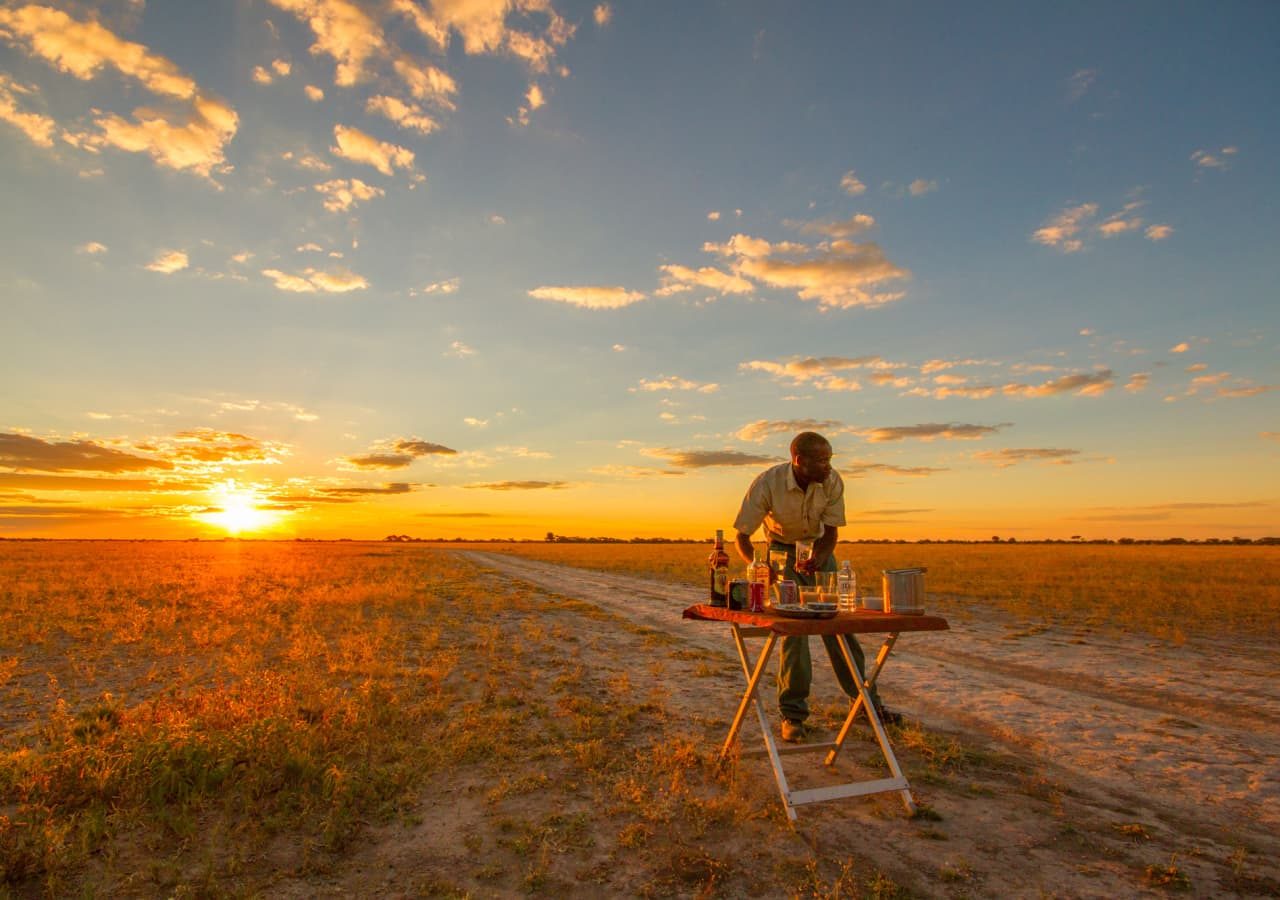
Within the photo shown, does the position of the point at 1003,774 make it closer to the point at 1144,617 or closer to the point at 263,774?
the point at 263,774

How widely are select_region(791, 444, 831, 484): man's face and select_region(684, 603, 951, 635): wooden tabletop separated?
3.85 ft

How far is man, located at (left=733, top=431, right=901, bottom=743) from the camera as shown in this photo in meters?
5.70

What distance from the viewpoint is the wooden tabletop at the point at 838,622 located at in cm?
421

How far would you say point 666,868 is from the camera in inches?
155

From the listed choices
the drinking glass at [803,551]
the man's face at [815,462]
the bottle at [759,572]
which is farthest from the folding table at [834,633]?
the man's face at [815,462]

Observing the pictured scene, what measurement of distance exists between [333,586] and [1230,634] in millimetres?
24173

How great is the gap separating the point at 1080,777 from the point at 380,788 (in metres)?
5.55

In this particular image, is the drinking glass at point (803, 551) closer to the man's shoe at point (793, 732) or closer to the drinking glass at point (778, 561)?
the drinking glass at point (778, 561)

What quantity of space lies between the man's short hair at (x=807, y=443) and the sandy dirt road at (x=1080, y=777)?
2.58 meters

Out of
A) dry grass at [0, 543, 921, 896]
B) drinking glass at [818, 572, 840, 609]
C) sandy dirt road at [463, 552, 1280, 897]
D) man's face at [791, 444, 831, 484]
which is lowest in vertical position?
dry grass at [0, 543, 921, 896]

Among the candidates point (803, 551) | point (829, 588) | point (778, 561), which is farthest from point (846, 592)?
point (778, 561)

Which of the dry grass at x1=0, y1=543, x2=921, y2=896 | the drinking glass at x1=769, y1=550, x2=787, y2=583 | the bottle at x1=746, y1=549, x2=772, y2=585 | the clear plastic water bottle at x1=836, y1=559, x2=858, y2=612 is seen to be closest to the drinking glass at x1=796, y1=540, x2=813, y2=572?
the drinking glass at x1=769, y1=550, x2=787, y2=583

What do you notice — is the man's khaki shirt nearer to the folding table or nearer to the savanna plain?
A: the folding table

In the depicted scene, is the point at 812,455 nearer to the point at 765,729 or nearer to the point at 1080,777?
the point at 765,729
